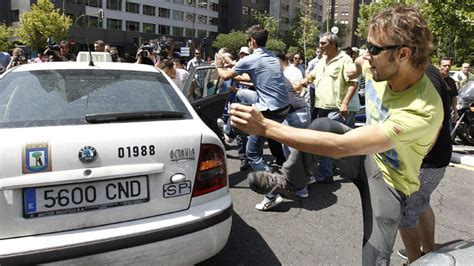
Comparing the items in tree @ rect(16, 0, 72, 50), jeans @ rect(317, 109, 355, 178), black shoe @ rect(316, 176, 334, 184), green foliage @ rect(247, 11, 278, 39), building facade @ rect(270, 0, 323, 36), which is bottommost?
black shoe @ rect(316, 176, 334, 184)

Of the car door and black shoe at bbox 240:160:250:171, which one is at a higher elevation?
the car door

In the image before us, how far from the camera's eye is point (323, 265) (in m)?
3.14

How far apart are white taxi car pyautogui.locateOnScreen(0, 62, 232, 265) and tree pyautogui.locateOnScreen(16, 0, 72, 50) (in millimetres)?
49793

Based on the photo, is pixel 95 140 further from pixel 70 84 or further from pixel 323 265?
pixel 323 265

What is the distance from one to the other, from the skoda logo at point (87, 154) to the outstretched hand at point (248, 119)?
90cm

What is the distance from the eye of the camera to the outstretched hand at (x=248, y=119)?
5.68 feet

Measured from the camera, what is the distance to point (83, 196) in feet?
7.26

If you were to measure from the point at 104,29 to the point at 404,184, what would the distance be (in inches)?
2402

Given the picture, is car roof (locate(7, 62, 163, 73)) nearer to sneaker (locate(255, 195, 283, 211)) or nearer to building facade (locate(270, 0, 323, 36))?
sneaker (locate(255, 195, 283, 211))

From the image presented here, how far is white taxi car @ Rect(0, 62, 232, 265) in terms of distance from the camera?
2102 mm

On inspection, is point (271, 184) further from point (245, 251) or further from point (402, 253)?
point (402, 253)

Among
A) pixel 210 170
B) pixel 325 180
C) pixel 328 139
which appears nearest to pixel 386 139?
pixel 328 139

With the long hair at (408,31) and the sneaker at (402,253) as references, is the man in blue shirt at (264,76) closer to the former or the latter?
the sneaker at (402,253)

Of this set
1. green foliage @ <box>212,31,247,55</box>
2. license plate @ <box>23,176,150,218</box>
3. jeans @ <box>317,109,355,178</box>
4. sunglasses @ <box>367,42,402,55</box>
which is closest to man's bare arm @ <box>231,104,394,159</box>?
sunglasses @ <box>367,42,402,55</box>
